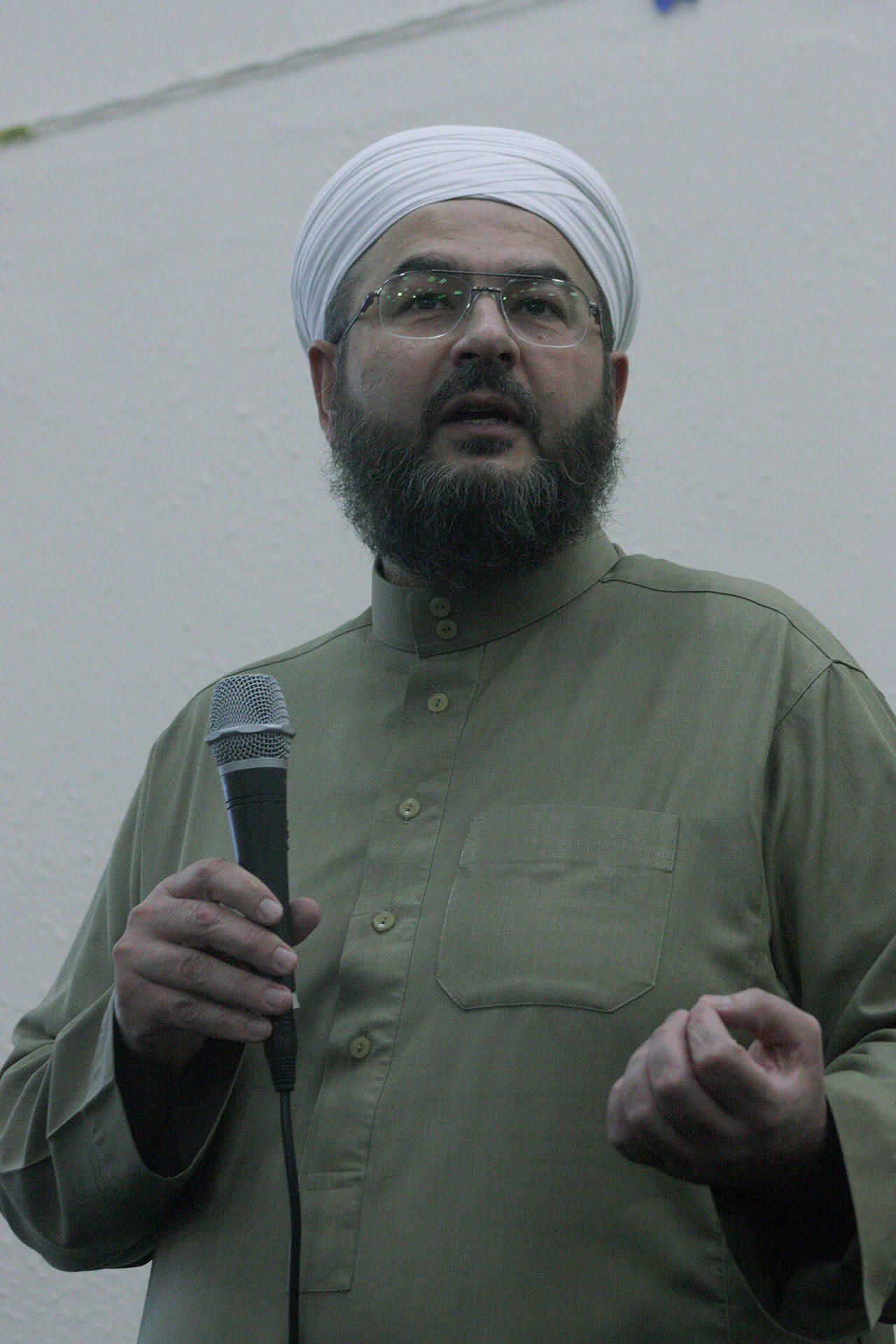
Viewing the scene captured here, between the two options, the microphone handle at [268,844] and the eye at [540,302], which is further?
the eye at [540,302]

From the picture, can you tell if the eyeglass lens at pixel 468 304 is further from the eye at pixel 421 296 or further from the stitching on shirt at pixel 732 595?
the stitching on shirt at pixel 732 595

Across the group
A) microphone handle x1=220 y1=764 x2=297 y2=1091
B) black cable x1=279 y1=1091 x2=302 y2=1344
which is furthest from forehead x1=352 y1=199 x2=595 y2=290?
black cable x1=279 y1=1091 x2=302 y2=1344

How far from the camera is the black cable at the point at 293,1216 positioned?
149 cm

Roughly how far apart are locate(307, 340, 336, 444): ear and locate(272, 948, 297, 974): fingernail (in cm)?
101

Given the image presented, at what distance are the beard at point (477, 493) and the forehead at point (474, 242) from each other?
0.20 meters

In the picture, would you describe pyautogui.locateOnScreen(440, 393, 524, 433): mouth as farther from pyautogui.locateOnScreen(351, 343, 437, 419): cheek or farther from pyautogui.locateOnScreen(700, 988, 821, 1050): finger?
pyautogui.locateOnScreen(700, 988, 821, 1050): finger

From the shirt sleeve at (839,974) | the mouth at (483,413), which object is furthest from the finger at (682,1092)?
the mouth at (483,413)

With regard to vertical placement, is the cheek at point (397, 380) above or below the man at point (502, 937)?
above

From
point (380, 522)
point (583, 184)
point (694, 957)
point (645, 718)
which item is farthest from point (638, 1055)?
point (583, 184)

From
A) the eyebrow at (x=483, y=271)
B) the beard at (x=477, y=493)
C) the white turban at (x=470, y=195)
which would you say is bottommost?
the beard at (x=477, y=493)

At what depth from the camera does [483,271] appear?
204 centimetres

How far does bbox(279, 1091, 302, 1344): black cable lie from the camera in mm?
1493

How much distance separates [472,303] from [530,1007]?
94 centimetres

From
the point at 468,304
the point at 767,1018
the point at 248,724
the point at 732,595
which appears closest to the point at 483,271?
the point at 468,304
